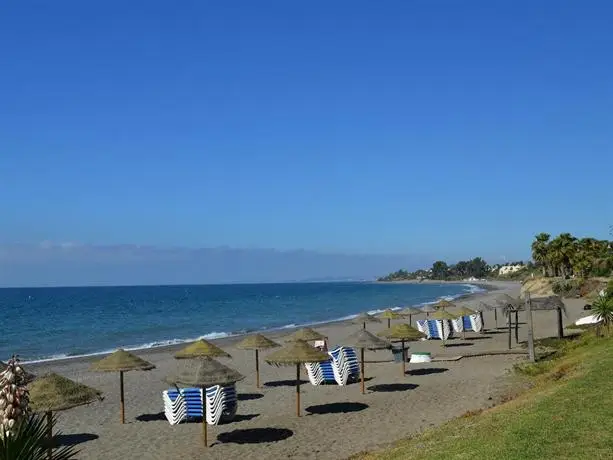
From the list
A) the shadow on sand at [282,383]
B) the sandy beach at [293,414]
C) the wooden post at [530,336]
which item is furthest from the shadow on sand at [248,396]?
the wooden post at [530,336]

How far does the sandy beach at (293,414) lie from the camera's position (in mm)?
12930

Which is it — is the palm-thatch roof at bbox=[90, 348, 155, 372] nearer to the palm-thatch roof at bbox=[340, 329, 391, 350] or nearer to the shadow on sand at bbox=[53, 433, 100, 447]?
the shadow on sand at bbox=[53, 433, 100, 447]

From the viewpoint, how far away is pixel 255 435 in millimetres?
13883

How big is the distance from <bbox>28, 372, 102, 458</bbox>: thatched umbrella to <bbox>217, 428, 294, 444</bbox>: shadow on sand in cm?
330

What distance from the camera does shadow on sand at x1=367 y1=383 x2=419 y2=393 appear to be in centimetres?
1859

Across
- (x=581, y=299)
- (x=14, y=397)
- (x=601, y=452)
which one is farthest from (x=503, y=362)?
(x=581, y=299)

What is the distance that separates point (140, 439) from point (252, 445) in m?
2.73

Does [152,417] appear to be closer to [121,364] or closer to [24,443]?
[121,364]

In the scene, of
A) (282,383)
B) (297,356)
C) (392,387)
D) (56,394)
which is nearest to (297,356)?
(297,356)

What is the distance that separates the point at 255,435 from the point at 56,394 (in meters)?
4.58

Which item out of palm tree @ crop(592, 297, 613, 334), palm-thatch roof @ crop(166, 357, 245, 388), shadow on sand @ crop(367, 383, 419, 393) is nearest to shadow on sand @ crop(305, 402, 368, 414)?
shadow on sand @ crop(367, 383, 419, 393)

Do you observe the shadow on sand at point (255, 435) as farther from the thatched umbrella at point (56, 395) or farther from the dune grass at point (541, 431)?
the thatched umbrella at point (56, 395)

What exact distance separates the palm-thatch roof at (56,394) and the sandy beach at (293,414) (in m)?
2.08

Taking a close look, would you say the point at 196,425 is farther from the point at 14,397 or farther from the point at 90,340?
the point at 90,340
